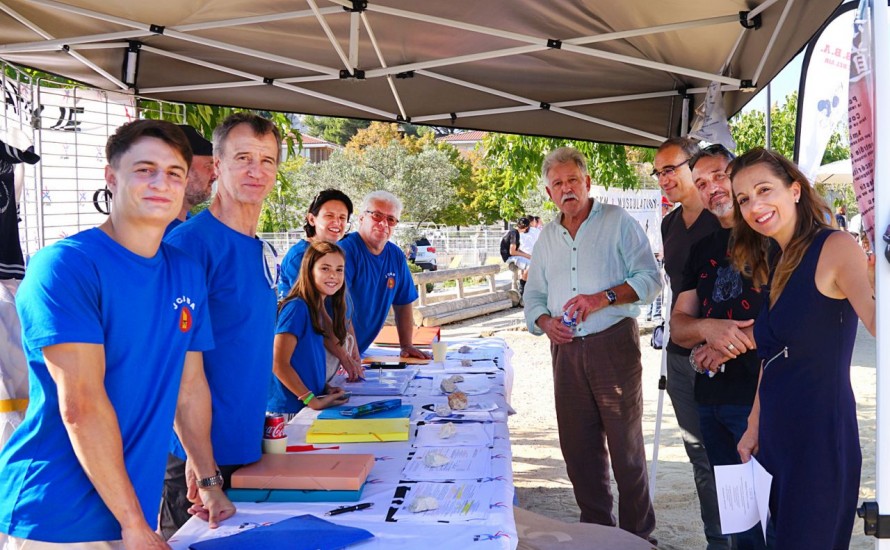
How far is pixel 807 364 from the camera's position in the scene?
2109mm

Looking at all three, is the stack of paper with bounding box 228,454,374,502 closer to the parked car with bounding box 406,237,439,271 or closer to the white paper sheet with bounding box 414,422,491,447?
the white paper sheet with bounding box 414,422,491,447

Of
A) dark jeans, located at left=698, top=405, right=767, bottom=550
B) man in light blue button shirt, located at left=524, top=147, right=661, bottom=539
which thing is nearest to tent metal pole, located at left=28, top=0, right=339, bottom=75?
man in light blue button shirt, located at left=524, top=147, right=661, bottom=539

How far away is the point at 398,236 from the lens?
77.9 feet

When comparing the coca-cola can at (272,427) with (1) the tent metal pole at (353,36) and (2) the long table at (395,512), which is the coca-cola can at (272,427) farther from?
(1) the tent metal pole at (353,36)

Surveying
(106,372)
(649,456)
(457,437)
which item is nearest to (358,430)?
(457,437)

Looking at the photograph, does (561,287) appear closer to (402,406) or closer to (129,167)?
(402,406)

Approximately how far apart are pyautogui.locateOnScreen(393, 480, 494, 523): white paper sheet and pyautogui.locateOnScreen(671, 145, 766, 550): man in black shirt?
126cm

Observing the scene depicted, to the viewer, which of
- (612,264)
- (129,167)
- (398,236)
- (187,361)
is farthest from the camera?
(398,236)

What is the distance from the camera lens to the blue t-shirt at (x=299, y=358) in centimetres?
318

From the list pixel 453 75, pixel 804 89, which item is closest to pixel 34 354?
pixel 804 89

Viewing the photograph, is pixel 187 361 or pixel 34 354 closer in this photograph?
pixel 34 354

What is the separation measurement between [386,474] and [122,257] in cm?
95

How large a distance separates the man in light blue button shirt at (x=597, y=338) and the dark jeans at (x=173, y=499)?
6.92 feet

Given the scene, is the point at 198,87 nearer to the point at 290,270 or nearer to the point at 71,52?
the point at 71,52
